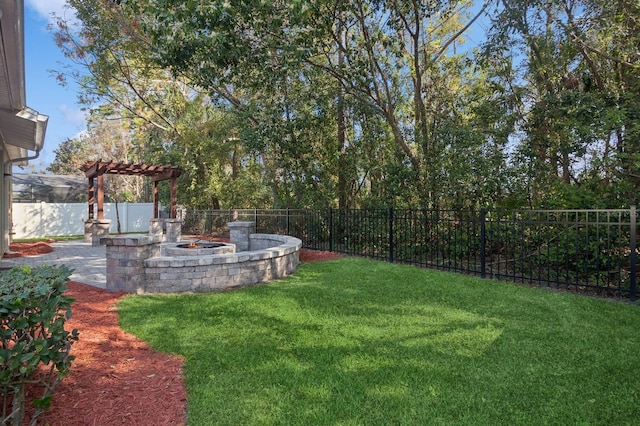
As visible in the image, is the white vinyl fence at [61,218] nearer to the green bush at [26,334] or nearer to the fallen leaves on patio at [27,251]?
the fallen leaves on patio at [27,251]

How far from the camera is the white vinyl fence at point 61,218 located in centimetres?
1597

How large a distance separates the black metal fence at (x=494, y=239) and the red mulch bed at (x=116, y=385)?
5440mm

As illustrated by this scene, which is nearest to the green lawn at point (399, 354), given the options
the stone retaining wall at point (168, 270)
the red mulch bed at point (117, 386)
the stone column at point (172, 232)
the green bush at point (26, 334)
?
the red mulch bed at point (117, 386)

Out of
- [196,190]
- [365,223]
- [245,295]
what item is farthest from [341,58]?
[196,190]

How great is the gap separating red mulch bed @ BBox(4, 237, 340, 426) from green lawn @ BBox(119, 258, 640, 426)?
137 millimetres

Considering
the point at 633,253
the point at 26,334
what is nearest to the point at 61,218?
the point at 26,334

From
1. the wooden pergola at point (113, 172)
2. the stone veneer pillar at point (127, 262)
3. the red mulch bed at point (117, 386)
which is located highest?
the wooden pergola at point (113, 172)

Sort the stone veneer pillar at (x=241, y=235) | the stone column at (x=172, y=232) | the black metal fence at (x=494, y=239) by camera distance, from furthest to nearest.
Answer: the stone column at (x=172, y=232) < the stone veneer pillar at (x=241, y=235) < the black metal fence at (x=494, y=239)

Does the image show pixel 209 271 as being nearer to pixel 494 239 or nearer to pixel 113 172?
pixel 494 239

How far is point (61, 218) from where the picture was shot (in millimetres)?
17141

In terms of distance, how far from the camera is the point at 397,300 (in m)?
4.94

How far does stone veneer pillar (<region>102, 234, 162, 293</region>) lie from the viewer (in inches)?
200

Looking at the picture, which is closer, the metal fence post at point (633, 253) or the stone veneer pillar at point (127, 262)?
the metal fence post at point (633, 253)

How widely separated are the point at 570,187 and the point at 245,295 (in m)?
5.82
